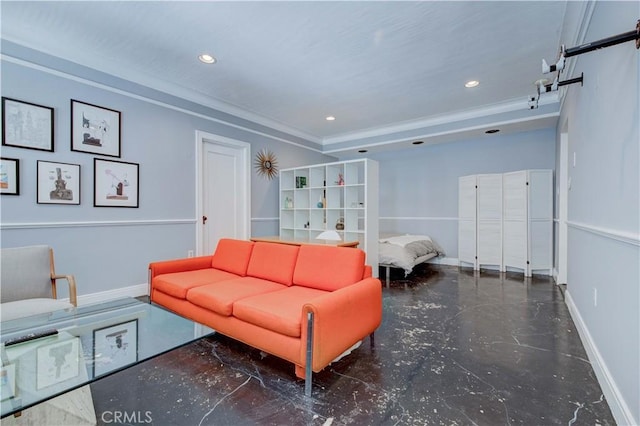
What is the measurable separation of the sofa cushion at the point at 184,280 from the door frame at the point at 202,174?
1228mm

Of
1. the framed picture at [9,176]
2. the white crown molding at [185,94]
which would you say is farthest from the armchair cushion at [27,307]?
the white crown molding at [185,94]

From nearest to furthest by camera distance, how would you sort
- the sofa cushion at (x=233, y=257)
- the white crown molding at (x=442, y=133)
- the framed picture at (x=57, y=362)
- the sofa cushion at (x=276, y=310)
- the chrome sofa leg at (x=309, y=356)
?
the framed picture at (x=57, y=362)
the chrome sofa leg at (x=309, y=356)
the sofa cushion at (x=276, y=310)
the sofa cushion at (x=233, y=257)
the white crown molding at (x=442, y=133)

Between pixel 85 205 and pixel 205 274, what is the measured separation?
5.09 ft

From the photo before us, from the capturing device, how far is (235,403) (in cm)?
158

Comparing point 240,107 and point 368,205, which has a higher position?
point 240,107

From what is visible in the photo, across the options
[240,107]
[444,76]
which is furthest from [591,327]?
[240,107]

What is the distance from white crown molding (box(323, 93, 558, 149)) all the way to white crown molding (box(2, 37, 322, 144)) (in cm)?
116

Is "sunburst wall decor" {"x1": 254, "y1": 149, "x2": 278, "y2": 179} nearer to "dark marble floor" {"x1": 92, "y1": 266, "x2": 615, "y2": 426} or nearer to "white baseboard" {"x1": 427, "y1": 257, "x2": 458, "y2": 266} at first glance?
"dark marble floor" {"x1": 92, "y1": 266, "x2": 615, "y2": 426}

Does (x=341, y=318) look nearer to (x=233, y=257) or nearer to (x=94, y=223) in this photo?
(x=233, y=257)

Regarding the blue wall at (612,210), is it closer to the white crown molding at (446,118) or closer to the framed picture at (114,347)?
the white crown molding at (446,118)

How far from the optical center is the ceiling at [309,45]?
2.37 meters

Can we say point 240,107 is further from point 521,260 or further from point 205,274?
point 521,260

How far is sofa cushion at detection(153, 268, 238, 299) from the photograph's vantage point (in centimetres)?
248

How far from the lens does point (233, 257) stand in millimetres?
3100
